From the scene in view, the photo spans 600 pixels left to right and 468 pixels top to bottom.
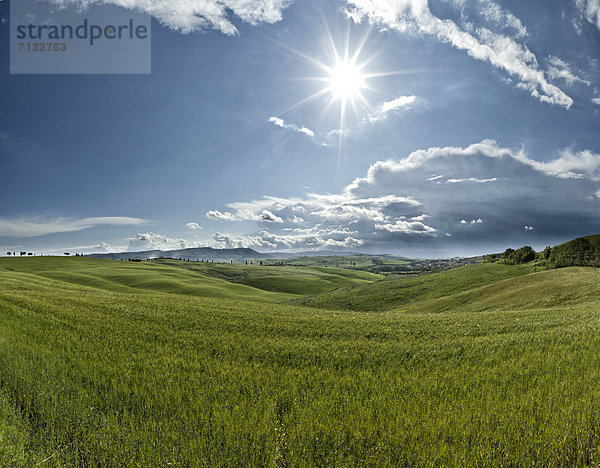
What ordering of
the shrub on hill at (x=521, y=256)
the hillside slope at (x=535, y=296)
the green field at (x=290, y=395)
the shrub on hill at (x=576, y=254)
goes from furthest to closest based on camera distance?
the shrub on hill at (x=521, y=256), the shrub on hill at (x=576, y=254), the hillside slope at (x=535, y=296), the green field at (x=290, y=395)

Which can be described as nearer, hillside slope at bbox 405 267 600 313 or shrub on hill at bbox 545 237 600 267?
hillside slope at bbox 405 267 600 313

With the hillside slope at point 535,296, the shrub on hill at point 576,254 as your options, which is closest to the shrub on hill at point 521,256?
the shrub on hill at point 576,254

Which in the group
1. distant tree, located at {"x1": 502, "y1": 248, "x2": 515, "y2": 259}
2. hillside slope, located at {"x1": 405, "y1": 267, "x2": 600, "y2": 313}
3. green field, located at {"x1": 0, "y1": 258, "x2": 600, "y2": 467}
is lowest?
hillside slope, located at {"x1": 405, "y1": 267, "x2": 600, "y2": 313}

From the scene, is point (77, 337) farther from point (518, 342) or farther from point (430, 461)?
point (518, 342)

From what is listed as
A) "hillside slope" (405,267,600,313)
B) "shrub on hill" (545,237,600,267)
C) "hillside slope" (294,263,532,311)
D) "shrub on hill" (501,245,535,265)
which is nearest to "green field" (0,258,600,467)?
"hillside slope" (405,267,600,313)

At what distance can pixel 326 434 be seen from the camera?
5383mm

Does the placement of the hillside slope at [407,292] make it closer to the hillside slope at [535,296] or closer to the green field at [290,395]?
the hillside slope at [535,296]

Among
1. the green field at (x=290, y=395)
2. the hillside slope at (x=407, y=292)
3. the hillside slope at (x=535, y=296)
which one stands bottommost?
the hillside slope at (x=407, y=292)

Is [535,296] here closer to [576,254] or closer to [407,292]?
[576,254]

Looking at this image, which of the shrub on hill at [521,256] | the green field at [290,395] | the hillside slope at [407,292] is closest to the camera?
the green field at [290,395]

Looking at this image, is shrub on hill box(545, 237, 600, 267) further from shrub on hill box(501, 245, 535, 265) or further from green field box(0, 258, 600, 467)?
green field box(0, 258, 600, 467)

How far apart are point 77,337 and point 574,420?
48.7ft

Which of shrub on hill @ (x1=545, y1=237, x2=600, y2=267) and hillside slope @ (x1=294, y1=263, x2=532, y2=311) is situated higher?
shrub on hill @ (x1=545, y1=237, x2=600, y2=267)

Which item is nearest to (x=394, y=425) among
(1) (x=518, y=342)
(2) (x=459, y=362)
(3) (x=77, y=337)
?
(2) (x=459, y=362)
